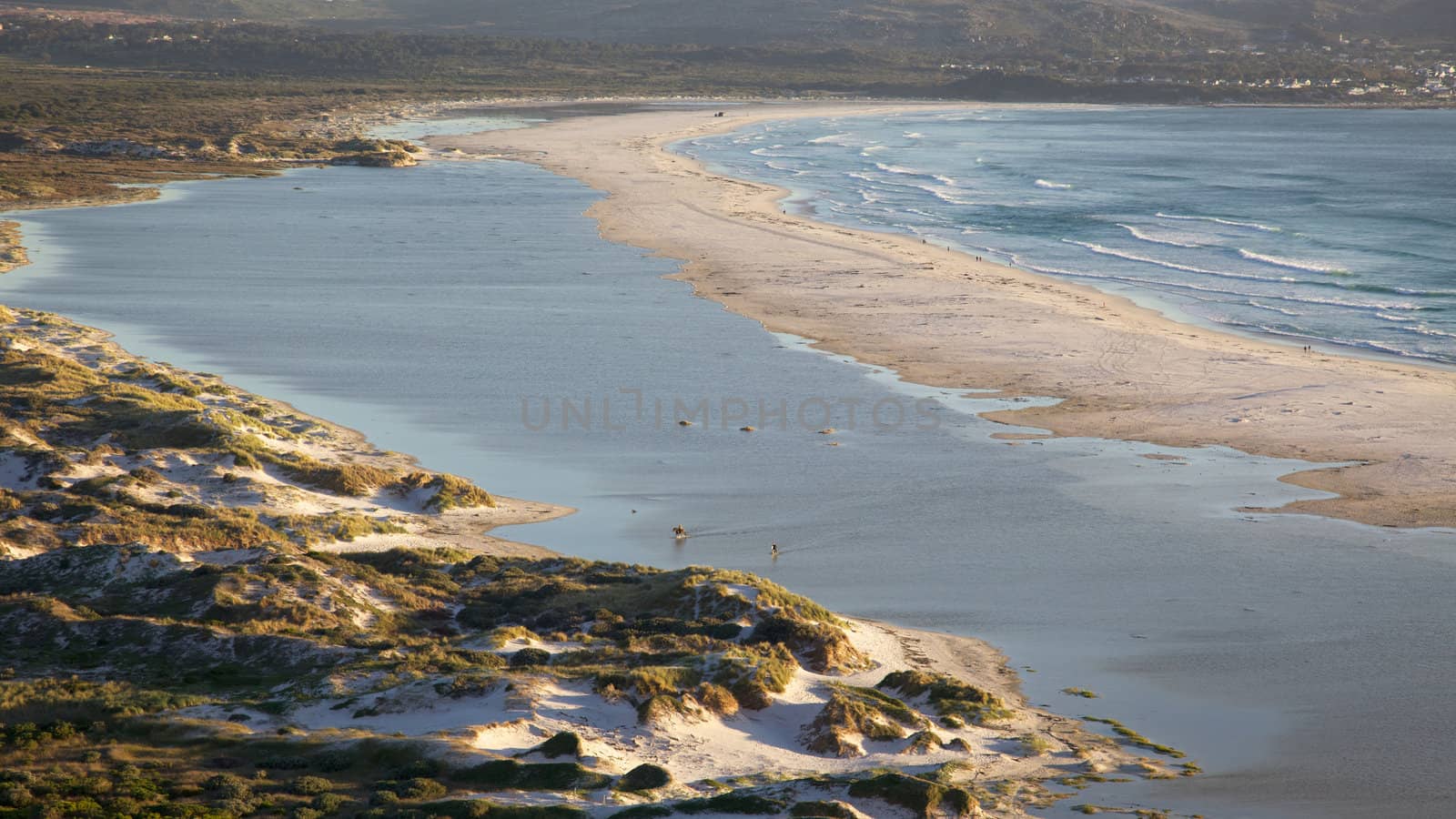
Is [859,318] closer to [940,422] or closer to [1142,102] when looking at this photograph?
[940,422]

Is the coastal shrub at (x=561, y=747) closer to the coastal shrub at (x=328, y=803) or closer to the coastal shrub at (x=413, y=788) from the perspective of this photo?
the coastal shrub at (x=413, y=788)

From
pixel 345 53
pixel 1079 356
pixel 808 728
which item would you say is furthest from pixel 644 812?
pixel 345 53

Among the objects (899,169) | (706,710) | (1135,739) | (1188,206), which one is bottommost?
(1135,739)

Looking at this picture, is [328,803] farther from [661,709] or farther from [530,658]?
[530,658]

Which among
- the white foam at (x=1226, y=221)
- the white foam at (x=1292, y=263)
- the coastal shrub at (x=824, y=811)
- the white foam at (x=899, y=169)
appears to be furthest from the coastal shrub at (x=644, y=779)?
the white foam at (x=899, y=169)

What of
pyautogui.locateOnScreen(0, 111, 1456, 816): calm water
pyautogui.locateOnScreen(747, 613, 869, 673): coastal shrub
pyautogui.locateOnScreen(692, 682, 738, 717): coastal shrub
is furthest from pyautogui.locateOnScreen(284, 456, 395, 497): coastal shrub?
pyautogui.locateOnScreen(692, 682, 738, 717): coastal shrub

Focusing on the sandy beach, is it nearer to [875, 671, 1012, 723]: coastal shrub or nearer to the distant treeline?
[875, 671, 1012, 723]: coastal shrub
